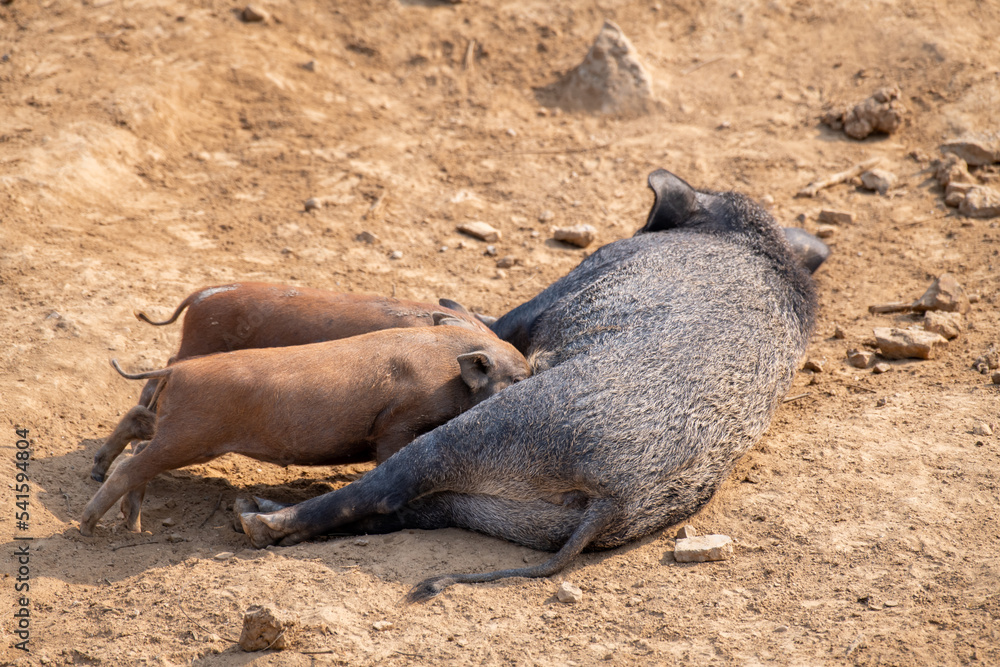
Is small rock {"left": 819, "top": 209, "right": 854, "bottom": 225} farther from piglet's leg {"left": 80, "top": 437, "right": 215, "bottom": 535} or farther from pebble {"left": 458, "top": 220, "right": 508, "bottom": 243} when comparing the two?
piglet's leg {"left": 80, "top": 437, "right": 215, "bottom": 535}

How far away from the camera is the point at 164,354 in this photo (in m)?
5.14

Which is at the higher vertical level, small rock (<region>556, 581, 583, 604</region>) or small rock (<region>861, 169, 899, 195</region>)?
small rock (<region>861, 169, 899, 195</region>)

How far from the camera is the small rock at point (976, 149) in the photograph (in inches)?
284

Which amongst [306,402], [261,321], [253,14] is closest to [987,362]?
[306,402]

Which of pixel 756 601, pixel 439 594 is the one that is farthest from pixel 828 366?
pixel 439 594

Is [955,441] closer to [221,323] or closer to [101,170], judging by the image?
[221,323]

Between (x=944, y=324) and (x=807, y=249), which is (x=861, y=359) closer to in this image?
(x=944, y=324)

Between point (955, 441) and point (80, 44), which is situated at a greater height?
point (80, 44)

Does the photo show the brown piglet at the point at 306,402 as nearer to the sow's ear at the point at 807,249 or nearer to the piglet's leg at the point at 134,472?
the piglet's leg at the point at 134,472

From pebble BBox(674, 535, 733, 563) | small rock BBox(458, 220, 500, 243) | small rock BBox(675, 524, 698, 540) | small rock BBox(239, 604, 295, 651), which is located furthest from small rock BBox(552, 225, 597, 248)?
small rock BBox(239, 604, 295, 651)

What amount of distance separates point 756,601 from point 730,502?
673 millimetres

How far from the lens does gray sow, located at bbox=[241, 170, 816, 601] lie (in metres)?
3.60

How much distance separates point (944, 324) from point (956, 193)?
2.00 m

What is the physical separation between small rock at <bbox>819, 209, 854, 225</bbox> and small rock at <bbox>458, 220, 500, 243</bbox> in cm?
262
